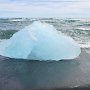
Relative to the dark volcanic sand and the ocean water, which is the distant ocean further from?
the ocean water

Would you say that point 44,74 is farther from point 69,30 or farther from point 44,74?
point 69,30

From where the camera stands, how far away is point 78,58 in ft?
18.5

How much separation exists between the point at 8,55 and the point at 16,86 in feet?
6.51

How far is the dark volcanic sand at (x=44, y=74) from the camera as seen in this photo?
3.90 meters

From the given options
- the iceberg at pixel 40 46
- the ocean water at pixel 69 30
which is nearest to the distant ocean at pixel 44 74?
the iceberg at pixel 40 46

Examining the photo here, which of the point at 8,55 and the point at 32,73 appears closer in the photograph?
the point at 32,73

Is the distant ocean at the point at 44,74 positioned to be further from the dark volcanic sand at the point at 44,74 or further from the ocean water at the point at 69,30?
the ocean water at the point at 69,30

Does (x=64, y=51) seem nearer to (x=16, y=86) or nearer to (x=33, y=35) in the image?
(x=33, y=35)

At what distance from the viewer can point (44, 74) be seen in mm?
4469

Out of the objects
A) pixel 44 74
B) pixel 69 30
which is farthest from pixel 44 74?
pixel 69 30

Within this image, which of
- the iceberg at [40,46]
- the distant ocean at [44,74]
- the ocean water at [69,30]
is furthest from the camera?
the ocean water at [69,30]

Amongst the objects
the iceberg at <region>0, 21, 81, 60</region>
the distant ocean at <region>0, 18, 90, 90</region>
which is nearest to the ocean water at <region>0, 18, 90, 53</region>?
the iceberg at <region>0, 21, 81, 60</region>

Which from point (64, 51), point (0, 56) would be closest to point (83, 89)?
point (64, 51)

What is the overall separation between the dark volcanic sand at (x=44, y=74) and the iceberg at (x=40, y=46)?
0.17 meters
